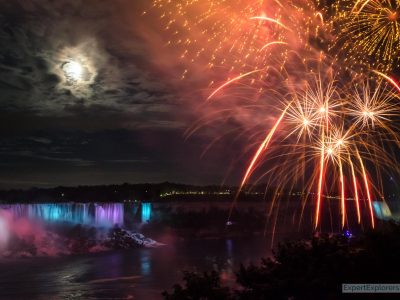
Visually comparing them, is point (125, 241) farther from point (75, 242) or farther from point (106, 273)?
point (106, 273)

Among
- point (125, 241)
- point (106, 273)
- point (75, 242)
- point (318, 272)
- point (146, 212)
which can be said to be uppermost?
point (146, 212)

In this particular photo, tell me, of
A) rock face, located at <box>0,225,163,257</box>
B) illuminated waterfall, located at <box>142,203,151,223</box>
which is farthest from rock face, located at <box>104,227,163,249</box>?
illuminated waterfall, located at <box>142,203,151,223</box>

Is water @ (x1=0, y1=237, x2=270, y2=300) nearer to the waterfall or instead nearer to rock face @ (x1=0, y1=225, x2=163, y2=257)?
rock face @ (x1=0, y1=225, x2=163, y2=257)

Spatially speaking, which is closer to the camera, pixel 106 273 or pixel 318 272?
pixel 318 272

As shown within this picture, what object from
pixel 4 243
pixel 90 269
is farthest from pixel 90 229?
pixel 90 269

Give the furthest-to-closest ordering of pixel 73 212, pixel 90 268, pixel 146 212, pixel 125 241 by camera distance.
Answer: pixel 146 212, pixel 73 212, pixel 125 241, pixel 90 268

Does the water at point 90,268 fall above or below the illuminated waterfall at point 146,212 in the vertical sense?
below

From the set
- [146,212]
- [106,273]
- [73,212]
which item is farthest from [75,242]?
[146,212]

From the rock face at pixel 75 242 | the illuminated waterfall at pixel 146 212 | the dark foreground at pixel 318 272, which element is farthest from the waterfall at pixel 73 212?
the dark foreground at pixel 318 272

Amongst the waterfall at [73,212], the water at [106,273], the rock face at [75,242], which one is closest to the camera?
the water at [106,273]

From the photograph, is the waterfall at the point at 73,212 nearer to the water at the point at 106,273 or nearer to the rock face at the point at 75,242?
the rock face at the point at 75,242

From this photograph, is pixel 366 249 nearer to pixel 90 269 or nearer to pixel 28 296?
pixel 28 296
